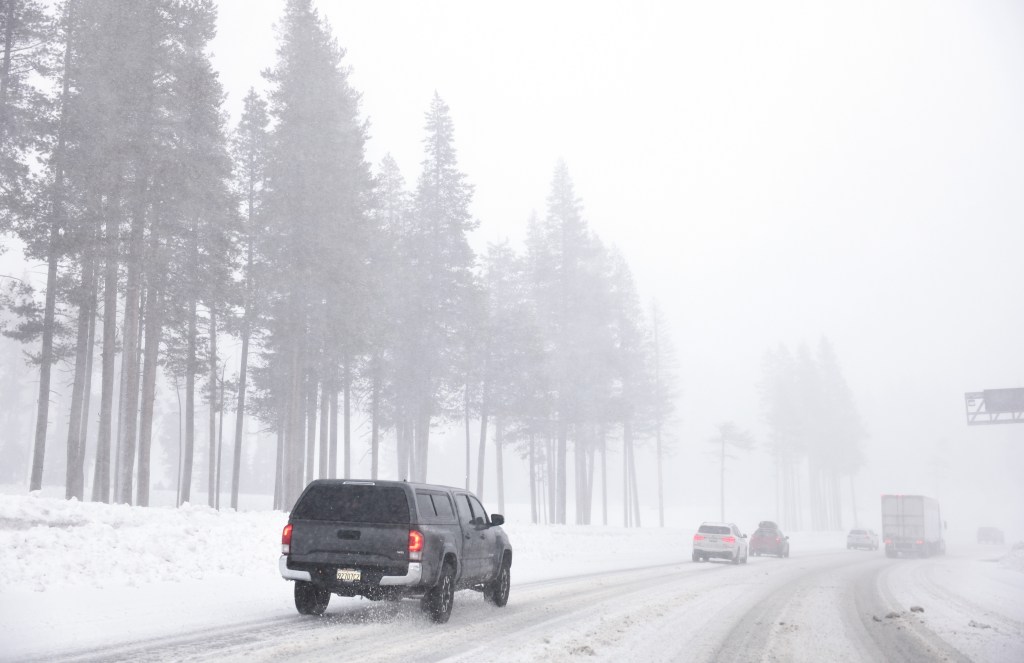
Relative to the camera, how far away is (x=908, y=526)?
1818 inches

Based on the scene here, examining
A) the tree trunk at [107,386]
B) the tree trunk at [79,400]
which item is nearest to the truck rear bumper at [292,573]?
the tree trunk at [107,386]

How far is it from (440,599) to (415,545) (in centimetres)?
107

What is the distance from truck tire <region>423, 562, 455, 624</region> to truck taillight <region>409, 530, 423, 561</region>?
717 mm

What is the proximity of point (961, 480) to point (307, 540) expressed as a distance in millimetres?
158464

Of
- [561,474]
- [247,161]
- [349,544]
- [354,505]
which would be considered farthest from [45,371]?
[561,474]

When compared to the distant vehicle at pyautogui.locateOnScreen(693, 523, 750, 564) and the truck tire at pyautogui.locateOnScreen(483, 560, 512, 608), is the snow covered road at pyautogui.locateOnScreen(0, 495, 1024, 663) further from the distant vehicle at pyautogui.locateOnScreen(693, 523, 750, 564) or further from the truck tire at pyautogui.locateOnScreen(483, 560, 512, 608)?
the distant vehicle at pyautogui.locateOnScreen(693, 523, 750, 564)

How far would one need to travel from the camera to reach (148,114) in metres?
23.3

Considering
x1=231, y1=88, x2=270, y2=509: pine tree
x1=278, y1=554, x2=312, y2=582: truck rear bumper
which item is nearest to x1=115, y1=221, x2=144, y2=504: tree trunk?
x1=231, y1=88, x2=270, y2=509: pine tree

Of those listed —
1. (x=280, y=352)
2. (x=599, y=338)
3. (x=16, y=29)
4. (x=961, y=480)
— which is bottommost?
(x=961, y=480)

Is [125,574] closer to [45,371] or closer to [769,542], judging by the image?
[45,371]

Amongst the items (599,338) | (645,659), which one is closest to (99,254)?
(645,659)

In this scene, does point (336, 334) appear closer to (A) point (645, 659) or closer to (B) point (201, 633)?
(B) point (201, 633)

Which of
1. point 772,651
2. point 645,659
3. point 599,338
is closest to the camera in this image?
point 645,659

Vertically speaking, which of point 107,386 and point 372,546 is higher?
point 107,386
